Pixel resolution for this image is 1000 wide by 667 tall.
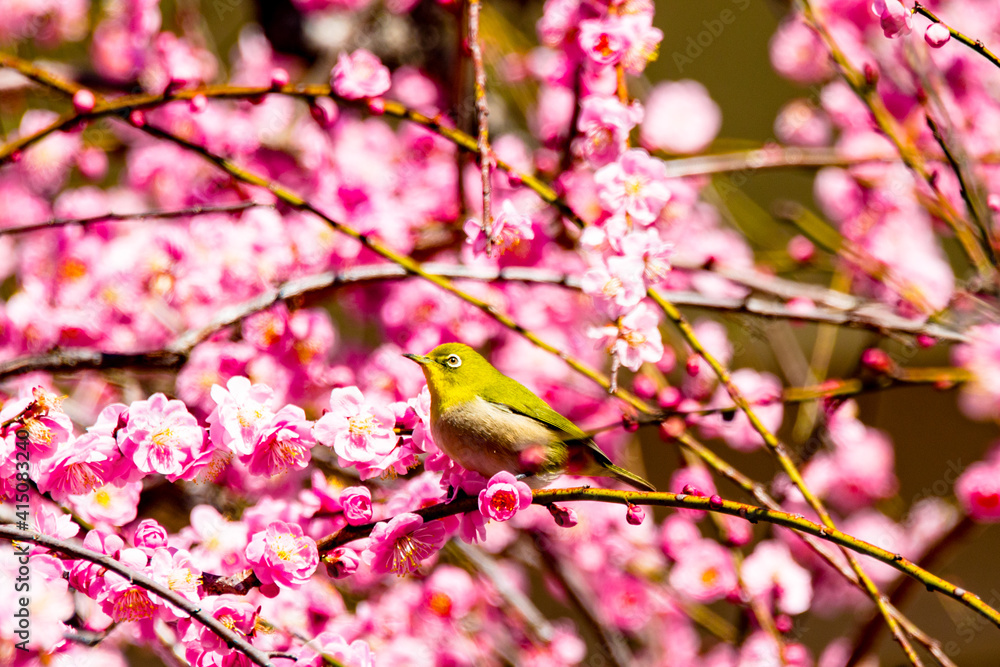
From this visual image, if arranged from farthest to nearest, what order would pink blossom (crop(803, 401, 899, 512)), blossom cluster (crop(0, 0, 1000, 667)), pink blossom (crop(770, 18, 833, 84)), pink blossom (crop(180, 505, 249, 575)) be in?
pink blossom (crop(770, 18, 833, 84)) → pink blossom (crop(803, 401, 899, 512)) → pink blossom (crop(180, 505, 249, 575)) → blossom cluster (crop(0, 0, 1000, 667))

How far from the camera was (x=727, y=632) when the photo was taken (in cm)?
173

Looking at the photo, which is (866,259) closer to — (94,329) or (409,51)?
(409,51)

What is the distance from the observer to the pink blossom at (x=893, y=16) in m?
0.93

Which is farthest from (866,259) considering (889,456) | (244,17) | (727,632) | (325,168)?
(244,17)

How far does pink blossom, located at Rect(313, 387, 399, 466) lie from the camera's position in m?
0.94

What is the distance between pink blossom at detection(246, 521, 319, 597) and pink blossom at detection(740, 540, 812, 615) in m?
0.89

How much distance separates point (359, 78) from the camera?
4.19ft

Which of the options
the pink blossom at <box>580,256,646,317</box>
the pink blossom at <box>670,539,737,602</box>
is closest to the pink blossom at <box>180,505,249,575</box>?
the pink blossom at <box>580,256,646,317</box>

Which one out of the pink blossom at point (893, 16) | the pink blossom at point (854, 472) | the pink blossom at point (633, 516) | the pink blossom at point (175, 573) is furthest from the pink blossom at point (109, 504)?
the pink blossom at point (854, 472)

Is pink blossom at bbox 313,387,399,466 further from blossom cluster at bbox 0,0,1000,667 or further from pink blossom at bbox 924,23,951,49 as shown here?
pink blossom at bbox 924,23,951,49

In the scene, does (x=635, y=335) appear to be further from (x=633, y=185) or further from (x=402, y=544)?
(x=402, y=544)

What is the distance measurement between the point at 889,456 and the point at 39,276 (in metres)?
2.22

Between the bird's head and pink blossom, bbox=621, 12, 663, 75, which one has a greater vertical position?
pink blossom, bbox=621, 12, 663, 75

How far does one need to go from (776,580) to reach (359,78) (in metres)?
1.17
